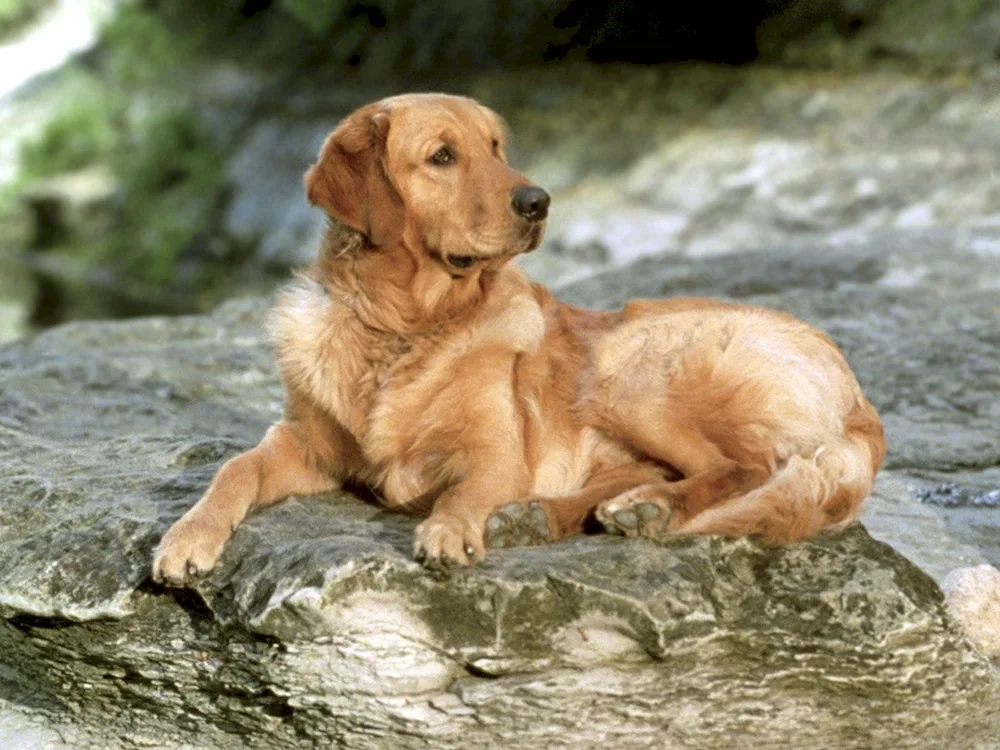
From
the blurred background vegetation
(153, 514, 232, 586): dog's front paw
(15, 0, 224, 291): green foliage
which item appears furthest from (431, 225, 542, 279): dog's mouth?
(15, 0, 224, 291): green foliage

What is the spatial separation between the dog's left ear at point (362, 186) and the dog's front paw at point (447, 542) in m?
0.96

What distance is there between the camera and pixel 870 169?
1039 centimetres

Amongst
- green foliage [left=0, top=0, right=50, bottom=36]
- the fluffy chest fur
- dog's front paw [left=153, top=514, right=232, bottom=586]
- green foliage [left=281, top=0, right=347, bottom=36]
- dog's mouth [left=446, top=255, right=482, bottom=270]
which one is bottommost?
dog's front paw [left=153, top=514, right=232, bottom=586]

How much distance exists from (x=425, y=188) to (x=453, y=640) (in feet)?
4.51

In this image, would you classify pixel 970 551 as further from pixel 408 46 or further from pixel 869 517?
pixel 408 46

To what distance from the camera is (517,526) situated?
3.61m

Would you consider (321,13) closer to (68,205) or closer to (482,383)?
(68,205)

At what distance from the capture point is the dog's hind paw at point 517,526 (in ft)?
11.6

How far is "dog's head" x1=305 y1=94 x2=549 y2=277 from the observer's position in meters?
3.91

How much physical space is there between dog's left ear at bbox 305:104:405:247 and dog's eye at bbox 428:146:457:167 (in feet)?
0.47

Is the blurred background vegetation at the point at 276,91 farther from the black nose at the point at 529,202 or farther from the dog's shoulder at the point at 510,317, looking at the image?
the black nose at the point at 529,202

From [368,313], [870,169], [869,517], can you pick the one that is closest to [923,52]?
[870,169]

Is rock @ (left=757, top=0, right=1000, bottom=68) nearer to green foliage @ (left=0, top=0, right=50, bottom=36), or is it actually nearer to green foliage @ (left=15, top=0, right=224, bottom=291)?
green foliage @ (left=15, top=0, right=224, bottom=291)

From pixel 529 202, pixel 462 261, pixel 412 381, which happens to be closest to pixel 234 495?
pixel 412 381
